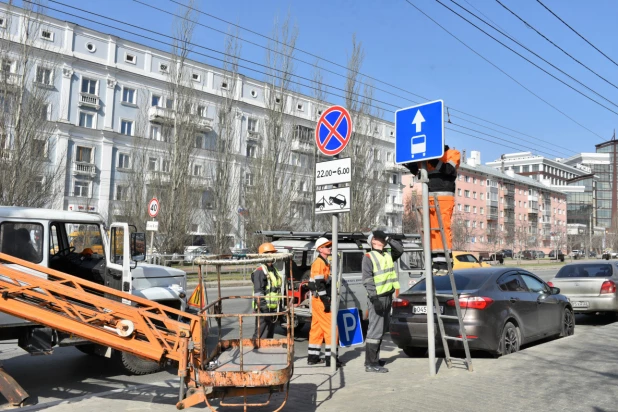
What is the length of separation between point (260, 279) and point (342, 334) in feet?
7.43

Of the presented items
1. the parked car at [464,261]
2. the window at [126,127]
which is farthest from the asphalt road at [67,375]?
the window at [126,127]

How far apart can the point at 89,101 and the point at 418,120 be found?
140 feet

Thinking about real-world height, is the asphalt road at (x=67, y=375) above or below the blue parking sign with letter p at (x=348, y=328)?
below

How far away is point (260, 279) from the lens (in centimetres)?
796

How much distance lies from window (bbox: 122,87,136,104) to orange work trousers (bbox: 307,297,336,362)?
42.7 metres

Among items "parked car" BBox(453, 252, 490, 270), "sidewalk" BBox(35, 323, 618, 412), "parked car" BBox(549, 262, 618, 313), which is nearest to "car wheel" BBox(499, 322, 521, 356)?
"sidewalk" BBox(35, 323, 618, 412)

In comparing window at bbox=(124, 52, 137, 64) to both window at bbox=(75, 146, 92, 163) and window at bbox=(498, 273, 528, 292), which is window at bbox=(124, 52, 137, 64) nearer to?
window at bbox=(75, 146, 92, 163)

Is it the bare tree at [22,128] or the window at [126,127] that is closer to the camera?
the bare tree at [22,128]

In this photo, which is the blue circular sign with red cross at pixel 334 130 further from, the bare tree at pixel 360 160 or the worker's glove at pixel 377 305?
the bare tree at pixel 360 160

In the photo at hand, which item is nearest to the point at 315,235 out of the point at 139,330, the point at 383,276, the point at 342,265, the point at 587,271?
the point at 342,265

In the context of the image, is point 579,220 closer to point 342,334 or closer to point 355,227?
point 355,227

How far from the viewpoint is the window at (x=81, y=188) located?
141 feet

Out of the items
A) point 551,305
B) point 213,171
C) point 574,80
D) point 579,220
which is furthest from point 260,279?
point 579,220

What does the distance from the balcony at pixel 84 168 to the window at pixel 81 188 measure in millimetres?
722
